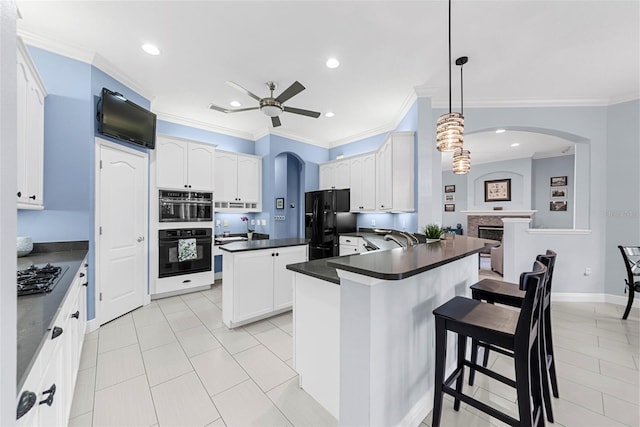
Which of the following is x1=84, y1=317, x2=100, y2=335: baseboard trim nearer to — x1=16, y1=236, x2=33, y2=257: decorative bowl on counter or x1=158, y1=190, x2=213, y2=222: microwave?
x1=16, y1=236, x2=33, y2=257: decorative bowl on counter

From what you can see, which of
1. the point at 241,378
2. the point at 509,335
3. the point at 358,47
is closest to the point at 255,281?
the point at 241,378

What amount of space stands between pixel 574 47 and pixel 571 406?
3.23 m

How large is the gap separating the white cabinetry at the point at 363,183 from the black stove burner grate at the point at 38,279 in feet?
13.3

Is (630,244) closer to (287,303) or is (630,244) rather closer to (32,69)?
(287,303)

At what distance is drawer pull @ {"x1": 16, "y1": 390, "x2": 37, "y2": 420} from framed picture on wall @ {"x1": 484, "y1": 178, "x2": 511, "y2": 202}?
30.1ft

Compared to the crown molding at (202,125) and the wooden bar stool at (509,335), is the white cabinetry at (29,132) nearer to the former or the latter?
the crown molding at (202,125)

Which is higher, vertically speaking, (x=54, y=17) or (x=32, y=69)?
(x=54, y=17)

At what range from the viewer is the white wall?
45 centimetres

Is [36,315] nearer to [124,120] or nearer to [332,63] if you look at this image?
[124,120]

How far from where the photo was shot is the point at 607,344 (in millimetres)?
2420

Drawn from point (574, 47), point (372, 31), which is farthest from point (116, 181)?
point (574, 47)

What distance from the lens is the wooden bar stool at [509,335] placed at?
44.6 inches

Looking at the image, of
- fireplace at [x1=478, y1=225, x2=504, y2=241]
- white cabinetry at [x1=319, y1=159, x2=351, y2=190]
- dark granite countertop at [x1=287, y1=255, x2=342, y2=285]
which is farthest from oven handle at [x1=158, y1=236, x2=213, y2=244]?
fireplace at [x1=478, y1=225, x2=504, y2=241]

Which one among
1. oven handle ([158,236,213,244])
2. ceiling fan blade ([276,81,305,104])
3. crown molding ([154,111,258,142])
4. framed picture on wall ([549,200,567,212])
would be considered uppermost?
crown molding ([154,111,258,142])
